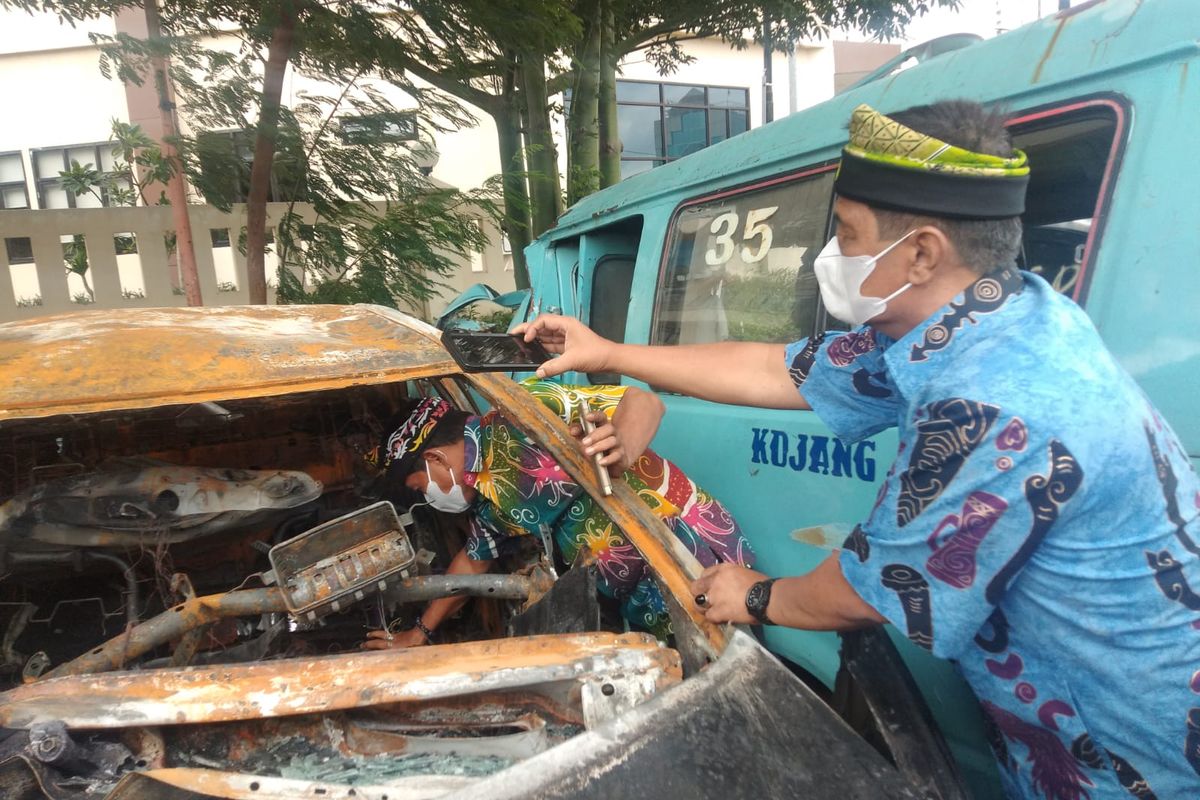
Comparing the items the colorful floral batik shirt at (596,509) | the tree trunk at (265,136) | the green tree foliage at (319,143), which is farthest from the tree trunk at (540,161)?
the colorful floral batik shirt at (596,509)

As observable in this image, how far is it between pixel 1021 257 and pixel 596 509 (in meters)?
1.33

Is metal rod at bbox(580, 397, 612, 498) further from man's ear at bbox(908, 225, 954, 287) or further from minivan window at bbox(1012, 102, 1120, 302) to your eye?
minivan window at bbox(1012, 102, 1120, 302)

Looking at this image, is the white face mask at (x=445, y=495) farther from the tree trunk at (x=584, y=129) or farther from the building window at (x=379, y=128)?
the tree trunk at (x=584, y=129)

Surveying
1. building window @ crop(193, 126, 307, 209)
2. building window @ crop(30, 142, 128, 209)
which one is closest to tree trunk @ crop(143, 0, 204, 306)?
building window @ crop(193, 126, 307, 209)

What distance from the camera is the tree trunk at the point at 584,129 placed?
7.93m

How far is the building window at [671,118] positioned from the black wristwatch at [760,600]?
1462 centimetres

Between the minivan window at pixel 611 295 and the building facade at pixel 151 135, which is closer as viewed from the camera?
the minivan window at pixel 611 295

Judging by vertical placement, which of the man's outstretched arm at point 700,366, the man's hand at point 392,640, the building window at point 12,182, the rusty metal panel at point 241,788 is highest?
the building window at point 12,182

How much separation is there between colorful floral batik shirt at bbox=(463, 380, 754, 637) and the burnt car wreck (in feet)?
0.39

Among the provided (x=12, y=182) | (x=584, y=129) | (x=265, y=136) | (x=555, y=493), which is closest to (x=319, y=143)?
(x=265, y=136)

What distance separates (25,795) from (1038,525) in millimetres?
1669

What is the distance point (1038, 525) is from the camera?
1.01m

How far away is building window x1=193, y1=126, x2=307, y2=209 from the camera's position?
22.0 feet

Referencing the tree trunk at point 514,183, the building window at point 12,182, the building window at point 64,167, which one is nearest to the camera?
the tree trunk at point 514,183
